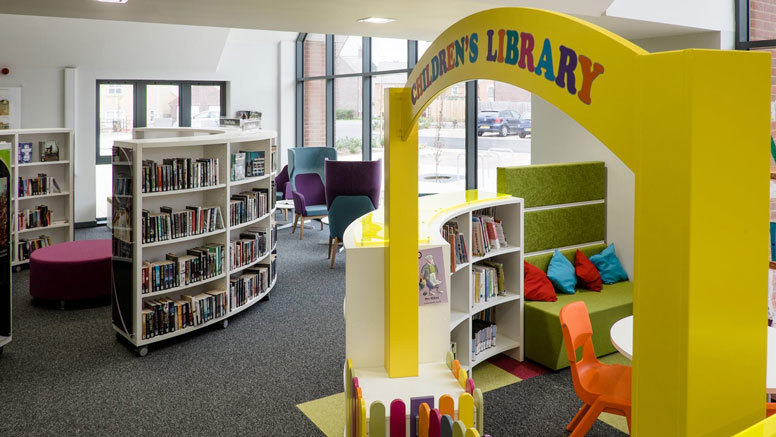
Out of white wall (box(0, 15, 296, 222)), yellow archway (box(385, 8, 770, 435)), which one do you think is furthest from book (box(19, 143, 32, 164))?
yellow archway (box(385, 8, 770, 435))

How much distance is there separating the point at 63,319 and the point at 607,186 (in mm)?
4793

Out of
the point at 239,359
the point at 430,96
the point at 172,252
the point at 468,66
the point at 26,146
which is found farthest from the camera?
the point at 26,146

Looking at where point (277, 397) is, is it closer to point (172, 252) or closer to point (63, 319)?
point (172, 252)

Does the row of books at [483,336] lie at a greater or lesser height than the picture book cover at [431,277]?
lesser

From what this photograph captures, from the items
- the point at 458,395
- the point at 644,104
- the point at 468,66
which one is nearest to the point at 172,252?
the point at 458,395

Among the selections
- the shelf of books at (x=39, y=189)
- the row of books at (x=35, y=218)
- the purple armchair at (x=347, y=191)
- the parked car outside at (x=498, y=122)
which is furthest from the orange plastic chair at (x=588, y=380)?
the row of books at (x=35, y=218)

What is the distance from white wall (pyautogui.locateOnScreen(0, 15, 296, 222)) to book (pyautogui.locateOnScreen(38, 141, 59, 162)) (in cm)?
212

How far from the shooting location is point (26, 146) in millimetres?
7227

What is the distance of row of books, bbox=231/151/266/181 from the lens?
5613 millimetres

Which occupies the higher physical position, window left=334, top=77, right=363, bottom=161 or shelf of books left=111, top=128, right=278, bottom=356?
window left=334, top=77, right=363, bottom=161

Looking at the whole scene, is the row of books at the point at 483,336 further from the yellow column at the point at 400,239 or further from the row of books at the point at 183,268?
the row of books at the point at 183,268

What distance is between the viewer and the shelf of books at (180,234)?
487 cm

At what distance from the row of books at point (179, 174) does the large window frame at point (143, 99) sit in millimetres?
5400

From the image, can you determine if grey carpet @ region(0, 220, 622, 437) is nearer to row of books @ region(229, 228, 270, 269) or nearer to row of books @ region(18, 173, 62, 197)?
row of books @ region(229, 228, 270, 269)
